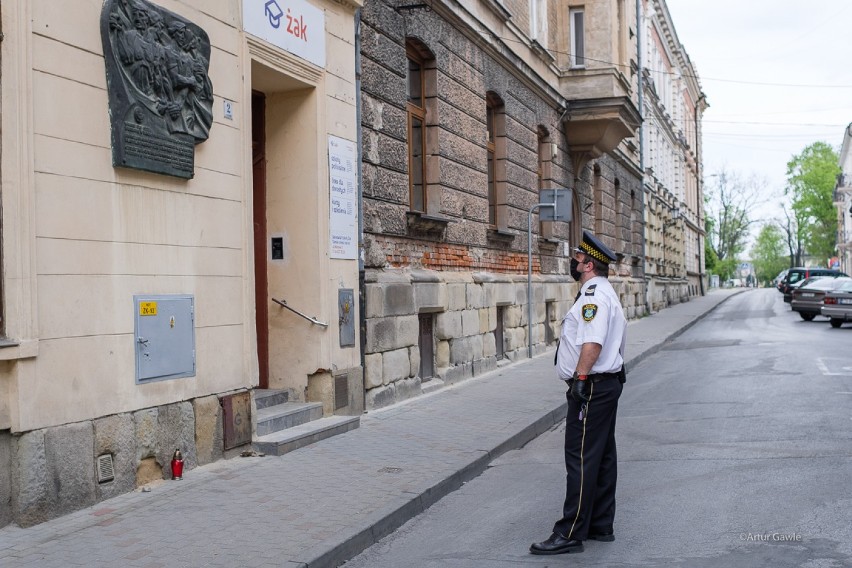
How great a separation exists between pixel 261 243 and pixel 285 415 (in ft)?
6.56

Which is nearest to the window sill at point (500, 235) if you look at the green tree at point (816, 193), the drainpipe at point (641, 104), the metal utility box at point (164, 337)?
the metal utility box at point (164, 337)

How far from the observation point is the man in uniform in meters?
5.36

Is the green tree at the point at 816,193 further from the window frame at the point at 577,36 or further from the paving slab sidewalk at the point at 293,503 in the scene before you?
the paving slab sidewalk at the point at 293,503

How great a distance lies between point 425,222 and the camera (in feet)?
39.7

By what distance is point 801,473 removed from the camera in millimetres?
7031

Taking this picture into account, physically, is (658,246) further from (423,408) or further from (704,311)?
(423,408)

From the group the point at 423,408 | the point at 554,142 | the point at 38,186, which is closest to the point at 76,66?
the point at 38,186

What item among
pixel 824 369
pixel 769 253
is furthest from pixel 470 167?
pixel 769 253

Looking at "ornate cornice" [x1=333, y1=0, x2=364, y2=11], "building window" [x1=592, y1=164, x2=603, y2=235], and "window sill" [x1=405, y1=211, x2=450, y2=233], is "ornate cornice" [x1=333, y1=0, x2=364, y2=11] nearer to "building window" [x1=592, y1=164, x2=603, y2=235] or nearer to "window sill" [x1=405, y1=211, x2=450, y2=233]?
"window sill" [x1=405, y1=211, x2=450, y2=233]

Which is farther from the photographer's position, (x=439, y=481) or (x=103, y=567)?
(x=439, y=481)

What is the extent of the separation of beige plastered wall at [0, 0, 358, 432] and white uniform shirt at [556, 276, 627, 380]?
312 cm

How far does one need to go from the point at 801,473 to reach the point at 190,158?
5273 mm

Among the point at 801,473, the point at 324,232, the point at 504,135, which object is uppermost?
the point at 504,135

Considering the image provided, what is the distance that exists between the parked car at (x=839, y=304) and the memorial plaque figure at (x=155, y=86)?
71.3 ft
